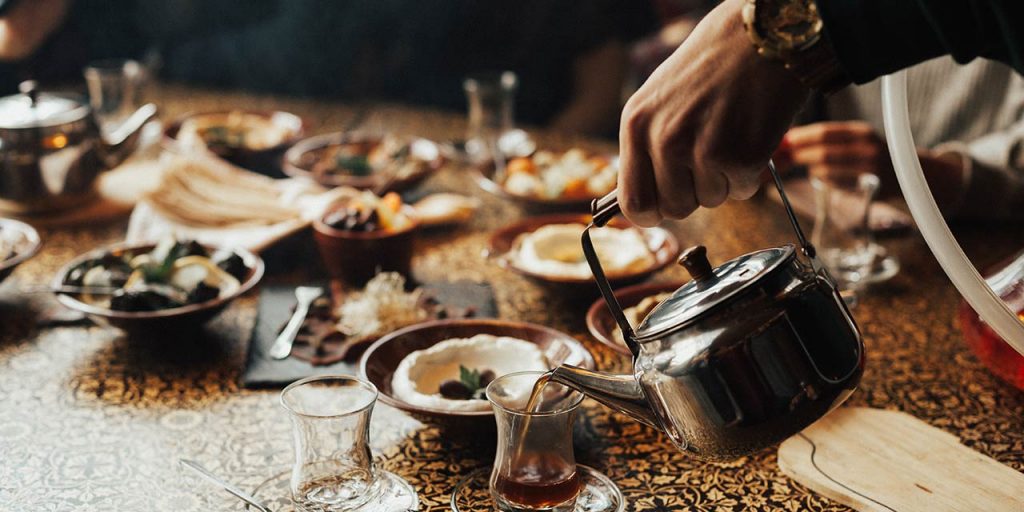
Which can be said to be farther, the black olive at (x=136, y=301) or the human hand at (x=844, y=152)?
the human hand at (x=844, y=152)

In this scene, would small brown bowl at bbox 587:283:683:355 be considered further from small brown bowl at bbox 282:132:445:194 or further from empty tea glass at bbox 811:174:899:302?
small brown bowl at bbox 282:132:445:194

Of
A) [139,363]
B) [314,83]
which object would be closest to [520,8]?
[314,83]

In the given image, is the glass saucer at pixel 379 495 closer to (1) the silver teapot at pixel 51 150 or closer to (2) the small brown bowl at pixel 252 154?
(1) the silver teapot at pixel 51 150

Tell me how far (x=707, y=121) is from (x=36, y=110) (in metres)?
1.77

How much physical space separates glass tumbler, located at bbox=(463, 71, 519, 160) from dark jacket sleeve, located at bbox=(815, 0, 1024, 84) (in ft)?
5.59

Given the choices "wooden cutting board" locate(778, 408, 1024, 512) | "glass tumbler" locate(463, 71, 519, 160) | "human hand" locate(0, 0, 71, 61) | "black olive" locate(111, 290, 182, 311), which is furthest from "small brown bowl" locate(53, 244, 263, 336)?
"human hand" locate(0, 0, 71, 61)

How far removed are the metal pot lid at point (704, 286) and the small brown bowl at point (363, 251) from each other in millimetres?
968

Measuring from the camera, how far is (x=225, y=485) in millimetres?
1205

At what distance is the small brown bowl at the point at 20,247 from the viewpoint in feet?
5.71

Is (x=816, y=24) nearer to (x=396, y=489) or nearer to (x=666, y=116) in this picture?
(x=666, y=116)

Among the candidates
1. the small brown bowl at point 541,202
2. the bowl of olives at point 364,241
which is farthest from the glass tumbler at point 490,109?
the bowl of olives at point 364,241

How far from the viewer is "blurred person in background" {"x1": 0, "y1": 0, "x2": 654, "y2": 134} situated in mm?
4027

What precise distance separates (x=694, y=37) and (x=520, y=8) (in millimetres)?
3403

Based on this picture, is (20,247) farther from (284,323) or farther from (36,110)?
(284,323)
